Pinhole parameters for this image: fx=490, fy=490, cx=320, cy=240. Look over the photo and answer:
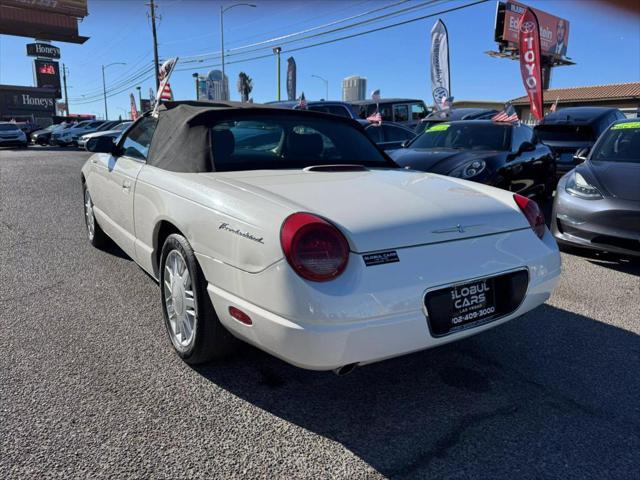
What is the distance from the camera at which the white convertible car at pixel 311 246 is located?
2021 millimetres

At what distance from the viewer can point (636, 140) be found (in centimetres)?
563

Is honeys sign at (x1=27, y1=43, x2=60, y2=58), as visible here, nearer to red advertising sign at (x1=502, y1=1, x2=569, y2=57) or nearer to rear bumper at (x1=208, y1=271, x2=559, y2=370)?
red advertising sign at (x1=502, y1=1, x2=569, y2=57)

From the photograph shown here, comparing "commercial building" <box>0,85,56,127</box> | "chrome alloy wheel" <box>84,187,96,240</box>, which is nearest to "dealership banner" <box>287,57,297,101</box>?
"chrome alloy wheel" <box>84,187,96,240</box>

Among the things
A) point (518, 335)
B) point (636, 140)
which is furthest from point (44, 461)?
point (636, 140)

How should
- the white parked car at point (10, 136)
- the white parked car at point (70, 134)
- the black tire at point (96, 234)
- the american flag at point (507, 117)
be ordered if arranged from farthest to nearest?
1. the white parked car at point (70, 134)
2. the white parked car at point (10, 136)
3. the american flag at point (507, 117)
4. the black tire at point (96, 234)

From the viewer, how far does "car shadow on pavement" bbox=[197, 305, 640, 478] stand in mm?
2055

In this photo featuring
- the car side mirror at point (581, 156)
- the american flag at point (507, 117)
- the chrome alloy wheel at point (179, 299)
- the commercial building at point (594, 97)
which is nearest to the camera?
the chrome alloy wheel at point (179, 299)

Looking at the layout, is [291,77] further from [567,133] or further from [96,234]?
[96,234]

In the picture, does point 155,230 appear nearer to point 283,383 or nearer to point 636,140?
point 283,383

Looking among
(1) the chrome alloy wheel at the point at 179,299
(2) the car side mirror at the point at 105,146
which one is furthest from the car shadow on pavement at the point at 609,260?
(2) the car side mirror at the point at 105,146

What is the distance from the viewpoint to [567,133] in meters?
9.57

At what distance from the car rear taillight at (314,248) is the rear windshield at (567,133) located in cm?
891

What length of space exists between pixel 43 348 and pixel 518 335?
9.81 feet

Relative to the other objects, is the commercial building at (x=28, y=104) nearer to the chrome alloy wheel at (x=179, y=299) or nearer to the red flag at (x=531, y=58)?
the red flag at (x=531, y=58)
